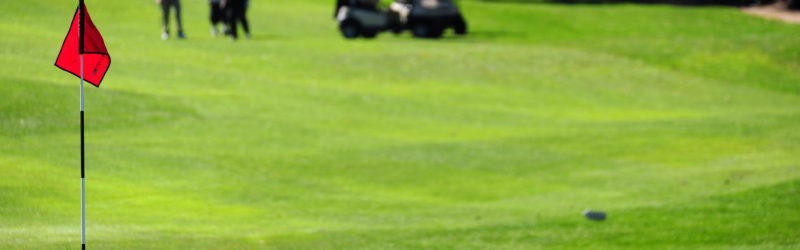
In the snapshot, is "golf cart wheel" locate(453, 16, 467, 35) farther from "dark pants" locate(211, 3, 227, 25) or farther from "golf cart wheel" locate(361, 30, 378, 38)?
"dark pants" locate(211, 3, 227, 25)

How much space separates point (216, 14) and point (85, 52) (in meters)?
20.8

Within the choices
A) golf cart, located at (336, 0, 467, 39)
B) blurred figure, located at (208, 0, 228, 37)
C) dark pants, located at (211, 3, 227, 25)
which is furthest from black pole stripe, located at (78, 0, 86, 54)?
golf cart, located at (336, 0, 467, 39)

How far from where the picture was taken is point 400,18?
118 ft

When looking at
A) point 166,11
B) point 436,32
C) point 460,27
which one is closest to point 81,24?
point 166,11

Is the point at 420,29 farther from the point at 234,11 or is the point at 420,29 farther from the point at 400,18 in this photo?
the point at 234,11

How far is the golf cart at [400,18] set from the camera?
1331 inches

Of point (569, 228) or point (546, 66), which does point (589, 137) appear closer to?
point (569, 228)

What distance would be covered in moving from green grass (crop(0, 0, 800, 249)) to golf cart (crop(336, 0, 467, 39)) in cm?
115

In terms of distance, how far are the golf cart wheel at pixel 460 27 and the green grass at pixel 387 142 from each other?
2954 mm

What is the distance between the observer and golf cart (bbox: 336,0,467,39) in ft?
111

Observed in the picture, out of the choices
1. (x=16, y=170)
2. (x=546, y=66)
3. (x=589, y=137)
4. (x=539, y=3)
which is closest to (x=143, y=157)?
(x=16, y=170)

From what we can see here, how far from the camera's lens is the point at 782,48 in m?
35.5

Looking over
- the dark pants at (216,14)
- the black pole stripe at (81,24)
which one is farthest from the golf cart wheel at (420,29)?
the black pole stripe at (81,24)

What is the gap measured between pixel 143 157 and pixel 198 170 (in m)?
0.99
